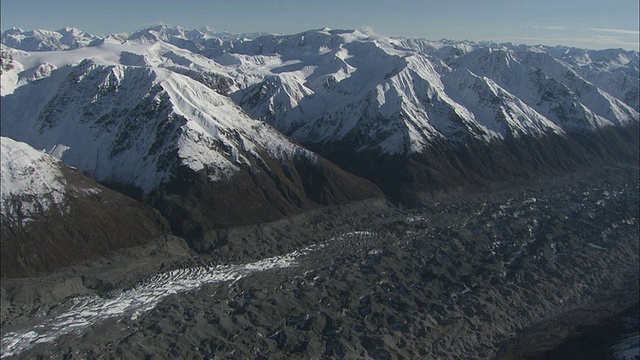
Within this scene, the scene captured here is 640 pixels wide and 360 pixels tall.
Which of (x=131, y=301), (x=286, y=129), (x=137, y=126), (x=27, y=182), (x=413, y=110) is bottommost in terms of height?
(x=131, y=301)

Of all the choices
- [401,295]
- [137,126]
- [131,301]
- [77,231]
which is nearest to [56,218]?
[77,231]

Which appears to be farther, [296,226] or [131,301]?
[296,226]

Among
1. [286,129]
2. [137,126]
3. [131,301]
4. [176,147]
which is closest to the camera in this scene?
[131,301]

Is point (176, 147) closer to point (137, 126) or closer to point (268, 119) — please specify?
point (137, 126)

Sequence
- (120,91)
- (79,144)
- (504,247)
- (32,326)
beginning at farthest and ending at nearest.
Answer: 1. (120,91)
2. (79,144)
3. (504,247)
4. (32,326)

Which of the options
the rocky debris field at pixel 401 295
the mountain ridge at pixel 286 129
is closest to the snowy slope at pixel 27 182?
the mountain ridge at pixel 286 129

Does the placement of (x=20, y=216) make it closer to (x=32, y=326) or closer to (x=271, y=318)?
(x=32, y=326)

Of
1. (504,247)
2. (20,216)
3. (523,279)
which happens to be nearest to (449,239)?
(504,247)
